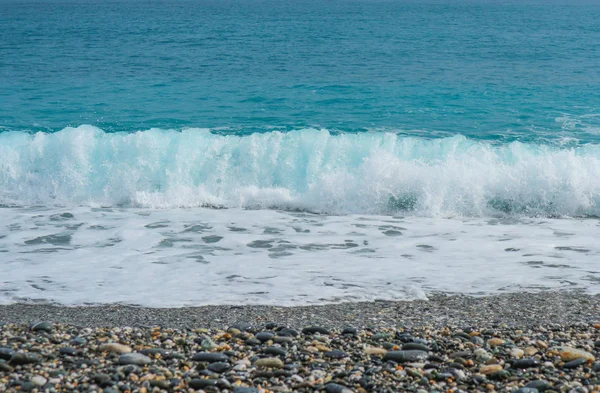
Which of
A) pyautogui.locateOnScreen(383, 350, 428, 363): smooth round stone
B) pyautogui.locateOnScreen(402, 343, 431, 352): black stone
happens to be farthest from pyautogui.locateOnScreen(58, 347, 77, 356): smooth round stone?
pyautogui.locateOnScreen(402, 343, 431, 352): black stone

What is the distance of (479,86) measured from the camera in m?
19.7

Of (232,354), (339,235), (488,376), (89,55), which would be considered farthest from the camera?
(89,55)

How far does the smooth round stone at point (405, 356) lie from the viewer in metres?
4.48

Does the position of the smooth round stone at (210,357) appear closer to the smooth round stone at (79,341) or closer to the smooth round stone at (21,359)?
the smooth round stone at (79,341)

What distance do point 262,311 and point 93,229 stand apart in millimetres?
3982

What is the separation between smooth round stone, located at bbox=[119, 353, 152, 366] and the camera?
4.33 m

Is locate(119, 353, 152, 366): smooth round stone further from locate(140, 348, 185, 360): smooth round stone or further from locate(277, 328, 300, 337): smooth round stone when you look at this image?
locate(277, 328, 300, 337): smooth round stone

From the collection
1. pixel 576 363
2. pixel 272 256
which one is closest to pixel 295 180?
pixel 272 256

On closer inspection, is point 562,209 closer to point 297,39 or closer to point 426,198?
point 426,198

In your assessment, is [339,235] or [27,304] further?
[339,235]

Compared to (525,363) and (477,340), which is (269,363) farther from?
(525,363)

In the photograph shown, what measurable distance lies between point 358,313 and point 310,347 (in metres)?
1.09

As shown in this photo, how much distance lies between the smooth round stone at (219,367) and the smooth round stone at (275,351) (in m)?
0.38

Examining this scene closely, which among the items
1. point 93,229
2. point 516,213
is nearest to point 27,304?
point 93,229
